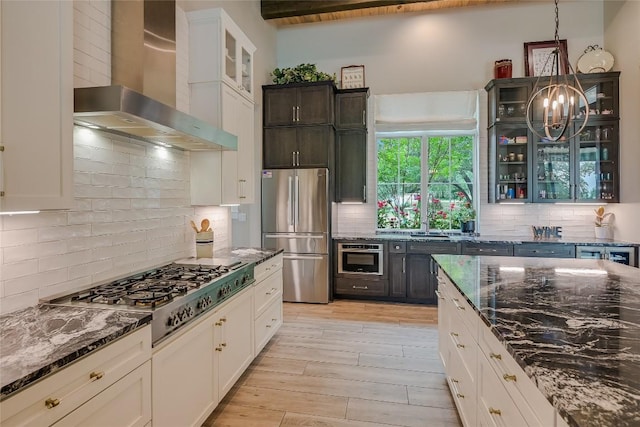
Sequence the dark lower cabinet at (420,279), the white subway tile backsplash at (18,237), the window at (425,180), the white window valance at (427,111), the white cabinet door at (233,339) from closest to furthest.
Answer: the white subway tile backsplash at (18,237)
the white cabinet door at (233,339)
the dark lower cabinet at (420,279)
the white window valance at (427,111)
the window at (425,180)

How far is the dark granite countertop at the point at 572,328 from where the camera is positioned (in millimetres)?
834

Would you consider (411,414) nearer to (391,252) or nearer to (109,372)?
(109,372)

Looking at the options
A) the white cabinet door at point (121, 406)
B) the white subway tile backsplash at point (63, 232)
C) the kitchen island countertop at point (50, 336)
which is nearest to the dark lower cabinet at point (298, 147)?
the white subway tile backsplash at point (63, 232)

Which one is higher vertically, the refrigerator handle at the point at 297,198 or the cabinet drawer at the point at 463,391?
the refrigerator handle at the point at 297,198

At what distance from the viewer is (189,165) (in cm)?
296

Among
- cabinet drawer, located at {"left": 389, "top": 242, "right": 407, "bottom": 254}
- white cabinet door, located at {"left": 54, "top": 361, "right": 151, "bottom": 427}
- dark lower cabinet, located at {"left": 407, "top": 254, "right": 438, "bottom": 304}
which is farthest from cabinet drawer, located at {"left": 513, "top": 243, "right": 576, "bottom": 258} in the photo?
white cabinet door, located at {"left": 54, "top": 361, "right": 151, "bottom": 427}

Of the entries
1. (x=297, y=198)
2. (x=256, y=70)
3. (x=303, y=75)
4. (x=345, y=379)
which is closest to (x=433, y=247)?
(x=297, y=198)

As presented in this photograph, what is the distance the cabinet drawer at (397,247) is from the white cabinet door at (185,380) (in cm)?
305

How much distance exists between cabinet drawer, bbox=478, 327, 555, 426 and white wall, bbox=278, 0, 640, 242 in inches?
144

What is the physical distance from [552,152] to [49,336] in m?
5.37

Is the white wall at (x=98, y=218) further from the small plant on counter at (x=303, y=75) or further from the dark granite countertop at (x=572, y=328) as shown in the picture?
the small plant on counter at (x=303, y=75)

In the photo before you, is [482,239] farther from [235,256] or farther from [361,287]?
[235,256]

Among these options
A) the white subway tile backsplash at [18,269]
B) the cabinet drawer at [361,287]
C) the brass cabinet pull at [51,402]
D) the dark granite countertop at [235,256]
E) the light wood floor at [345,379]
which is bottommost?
the light wood floor at [345,379]

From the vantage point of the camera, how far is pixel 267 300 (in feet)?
10.1
